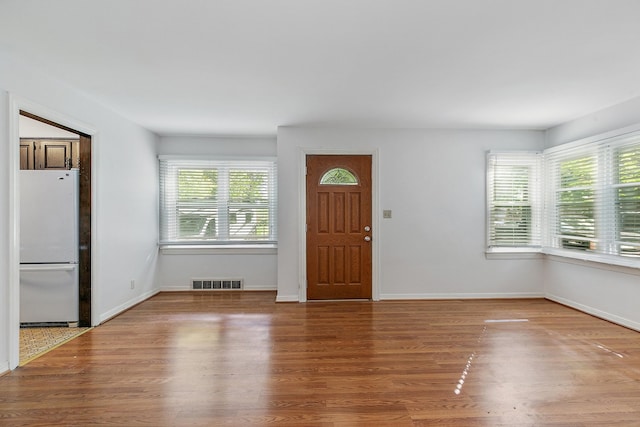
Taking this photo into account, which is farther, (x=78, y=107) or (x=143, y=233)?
(x=143, y=233)

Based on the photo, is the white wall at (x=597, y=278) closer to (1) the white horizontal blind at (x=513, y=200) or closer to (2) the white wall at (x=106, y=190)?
(1) the white horizontal blind at (x=513, y=200)

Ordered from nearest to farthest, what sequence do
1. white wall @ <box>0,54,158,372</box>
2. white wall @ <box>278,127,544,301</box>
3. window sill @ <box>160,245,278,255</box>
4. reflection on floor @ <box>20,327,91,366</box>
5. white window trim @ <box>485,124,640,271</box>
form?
white wall @ <box>0,54,158,372</box>
reflection on floor @ <box>20,327,91,366</box>
white window trim @ <box>485,124,640,271</box>
white wall @ <box>278,127,544,301</box>
window sill @ <box>160,245,278,255</box>

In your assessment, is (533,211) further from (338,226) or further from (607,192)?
(338,226)

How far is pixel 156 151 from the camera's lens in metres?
5.26

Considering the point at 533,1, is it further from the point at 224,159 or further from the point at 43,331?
the point at 43,331

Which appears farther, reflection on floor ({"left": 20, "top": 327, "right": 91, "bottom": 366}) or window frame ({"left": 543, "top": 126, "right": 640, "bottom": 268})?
window frame ({"left": 543, "top": 126, "right": 640, "bottom": 268})

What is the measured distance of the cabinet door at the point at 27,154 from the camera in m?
3.88

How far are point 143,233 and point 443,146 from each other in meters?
4.47

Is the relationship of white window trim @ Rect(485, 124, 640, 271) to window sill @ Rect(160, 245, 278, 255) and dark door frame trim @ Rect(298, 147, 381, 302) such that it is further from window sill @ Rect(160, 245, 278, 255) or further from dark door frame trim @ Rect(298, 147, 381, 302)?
window sill @ Rect(160, 245, 278, 255)

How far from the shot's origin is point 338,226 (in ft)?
15.8

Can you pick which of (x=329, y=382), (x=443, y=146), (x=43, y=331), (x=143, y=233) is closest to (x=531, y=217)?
(x=443, y=146)

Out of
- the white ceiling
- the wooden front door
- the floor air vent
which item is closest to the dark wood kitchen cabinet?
the white ceiling

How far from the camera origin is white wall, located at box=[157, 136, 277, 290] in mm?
5363

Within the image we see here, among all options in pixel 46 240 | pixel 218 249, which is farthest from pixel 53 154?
pixel 218 249
